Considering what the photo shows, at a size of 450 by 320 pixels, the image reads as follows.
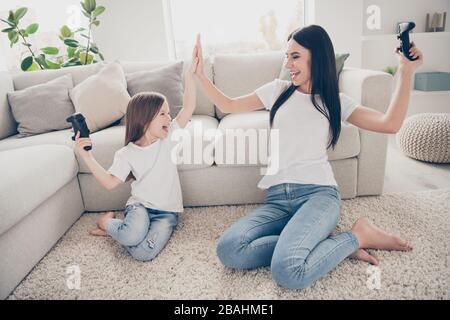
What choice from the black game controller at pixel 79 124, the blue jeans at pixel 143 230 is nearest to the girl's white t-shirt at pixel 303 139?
the blue jeans at pixel 143 230

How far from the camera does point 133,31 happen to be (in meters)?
3.13

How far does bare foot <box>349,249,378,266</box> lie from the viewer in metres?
1.20

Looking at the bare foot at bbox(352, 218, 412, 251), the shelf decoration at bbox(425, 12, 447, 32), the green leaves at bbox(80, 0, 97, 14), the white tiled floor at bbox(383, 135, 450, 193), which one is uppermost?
the green leaves at bbox(80, 0, 97, 14)

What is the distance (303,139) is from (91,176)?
44.8 inches

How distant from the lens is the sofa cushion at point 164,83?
1.94 m

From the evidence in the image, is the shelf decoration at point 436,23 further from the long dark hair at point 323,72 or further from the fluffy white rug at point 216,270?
the long dark hair at point 323,72

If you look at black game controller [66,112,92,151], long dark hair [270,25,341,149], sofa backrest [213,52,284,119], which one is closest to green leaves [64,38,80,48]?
sofa backrest [213,52,284,119]

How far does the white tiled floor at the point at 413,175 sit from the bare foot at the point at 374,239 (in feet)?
2.02

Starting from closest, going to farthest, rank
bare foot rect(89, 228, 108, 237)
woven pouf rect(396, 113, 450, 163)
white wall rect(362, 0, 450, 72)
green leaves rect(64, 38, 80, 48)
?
bare foot rect(89, 228, 108, 237), woven pouf rect(396, 113, 450, 163), green leaves rect(64, 38, 80, 48), white wall rect(362, 0, 450, 72)

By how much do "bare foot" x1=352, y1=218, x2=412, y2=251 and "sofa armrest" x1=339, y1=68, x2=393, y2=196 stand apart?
1.61ft

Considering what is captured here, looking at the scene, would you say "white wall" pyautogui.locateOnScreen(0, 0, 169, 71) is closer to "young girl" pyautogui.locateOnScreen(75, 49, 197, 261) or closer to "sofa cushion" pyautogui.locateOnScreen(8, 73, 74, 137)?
"sofa cushion" pyautogui.locateOnScreen(8, 73, 74, 137)

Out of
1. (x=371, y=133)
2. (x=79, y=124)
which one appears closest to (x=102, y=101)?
(x=79, y=124)
